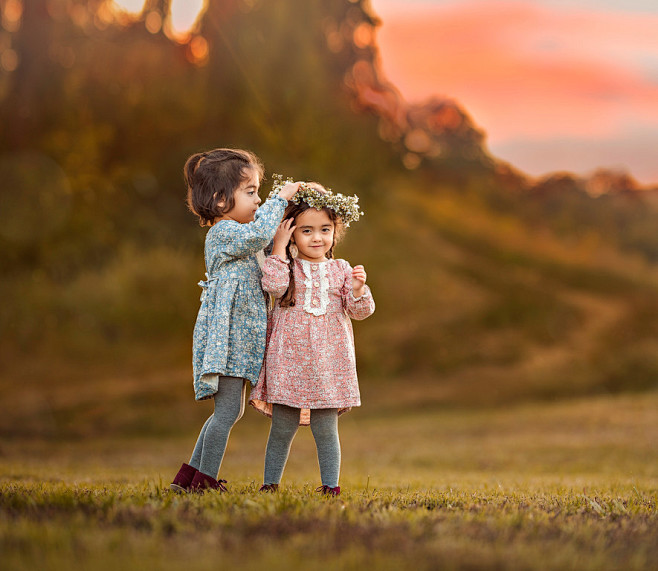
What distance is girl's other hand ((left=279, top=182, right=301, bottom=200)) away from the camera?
438cm

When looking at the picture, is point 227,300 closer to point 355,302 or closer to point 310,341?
point 310,341

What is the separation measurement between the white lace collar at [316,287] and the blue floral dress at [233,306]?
0.27m

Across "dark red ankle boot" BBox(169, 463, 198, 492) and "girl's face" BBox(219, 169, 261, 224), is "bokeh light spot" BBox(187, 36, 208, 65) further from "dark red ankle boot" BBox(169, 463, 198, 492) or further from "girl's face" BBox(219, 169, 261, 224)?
"dark red ankle boot" BBox(169, 463, 198, 492)

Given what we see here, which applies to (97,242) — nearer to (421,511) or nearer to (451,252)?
(451,252)

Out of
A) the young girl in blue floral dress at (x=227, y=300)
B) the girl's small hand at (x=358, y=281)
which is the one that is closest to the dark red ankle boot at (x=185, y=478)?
the young girl in blue floral dress at (x=227, y=300)

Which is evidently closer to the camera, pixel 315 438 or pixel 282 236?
pixel 315 438

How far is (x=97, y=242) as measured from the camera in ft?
50.6

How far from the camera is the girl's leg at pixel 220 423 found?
4219 mm

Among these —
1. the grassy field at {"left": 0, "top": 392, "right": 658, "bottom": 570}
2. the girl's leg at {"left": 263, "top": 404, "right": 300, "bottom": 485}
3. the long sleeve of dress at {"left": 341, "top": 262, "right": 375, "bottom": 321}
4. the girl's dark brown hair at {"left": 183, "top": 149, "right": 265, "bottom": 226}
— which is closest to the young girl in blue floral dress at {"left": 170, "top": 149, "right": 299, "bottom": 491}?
the girl's dark brown hair at {"left": 183, "top": 149, "right": 265, "bottom": 226}

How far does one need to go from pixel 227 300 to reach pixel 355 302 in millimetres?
713

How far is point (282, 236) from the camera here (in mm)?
4410

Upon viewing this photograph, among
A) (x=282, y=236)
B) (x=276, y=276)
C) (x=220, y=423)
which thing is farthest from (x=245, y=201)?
(x=220, y=423)

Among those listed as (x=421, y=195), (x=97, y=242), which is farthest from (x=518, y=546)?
(x=421, y=195)

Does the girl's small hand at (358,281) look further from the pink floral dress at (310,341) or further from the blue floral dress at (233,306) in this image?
the blue floral dress at (233,306)
